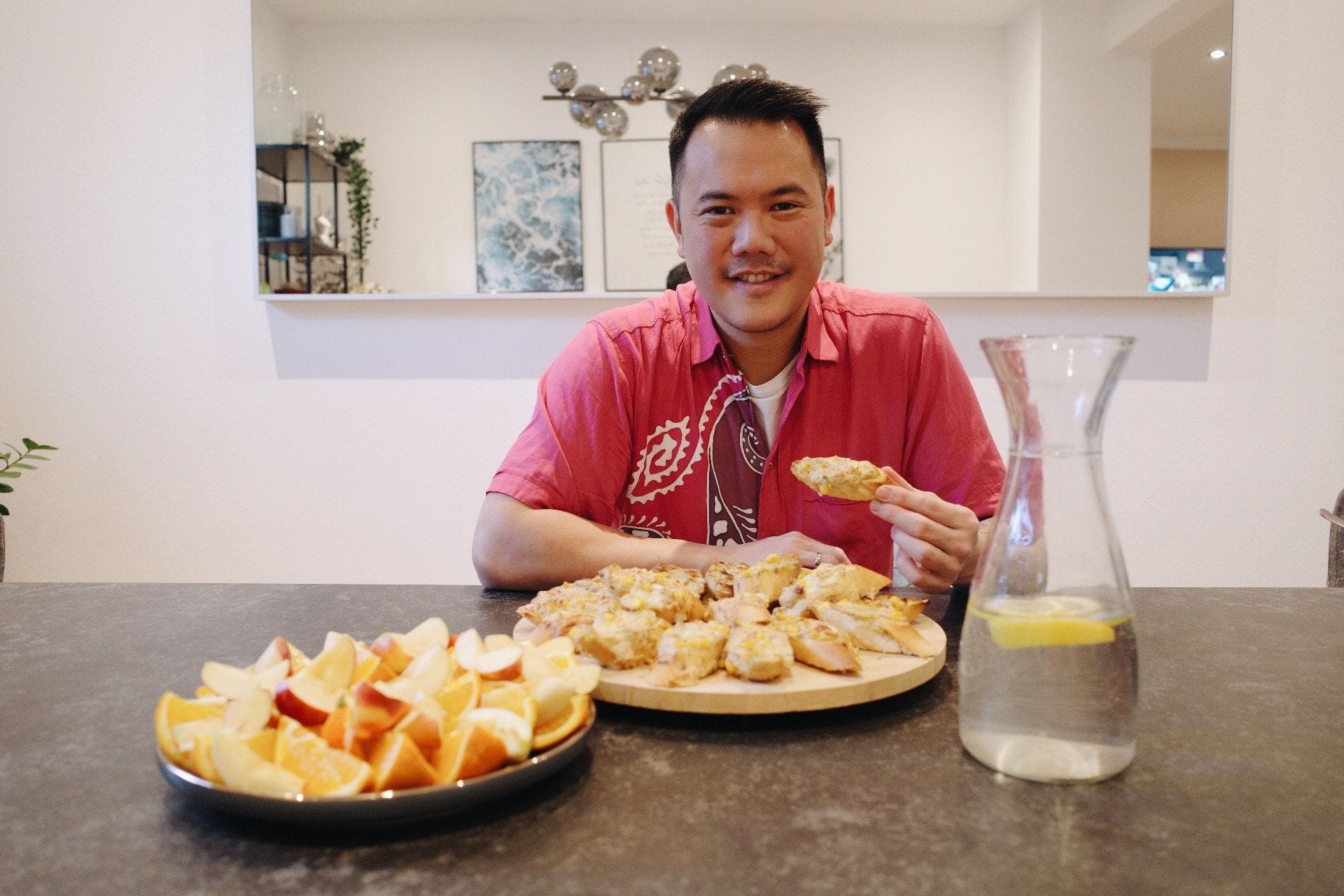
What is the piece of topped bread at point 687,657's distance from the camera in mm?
863

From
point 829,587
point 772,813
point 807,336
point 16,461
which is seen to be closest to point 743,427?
point 807,336

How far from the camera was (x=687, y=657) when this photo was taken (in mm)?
870

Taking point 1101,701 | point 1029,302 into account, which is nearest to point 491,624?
point 1101,701

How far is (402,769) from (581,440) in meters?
1.21

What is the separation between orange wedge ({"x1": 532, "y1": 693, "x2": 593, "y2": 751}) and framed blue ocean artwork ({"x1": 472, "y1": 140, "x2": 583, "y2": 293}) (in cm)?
253

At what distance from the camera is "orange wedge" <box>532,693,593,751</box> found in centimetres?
71

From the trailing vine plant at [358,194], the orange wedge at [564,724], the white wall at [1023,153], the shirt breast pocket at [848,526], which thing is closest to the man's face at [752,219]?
the shirt breast pocket at [848,526]

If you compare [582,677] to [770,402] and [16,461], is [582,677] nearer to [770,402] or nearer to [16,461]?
[770,402]

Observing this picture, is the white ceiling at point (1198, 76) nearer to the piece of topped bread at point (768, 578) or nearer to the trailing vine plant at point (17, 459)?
the piece of topped bread at point (768, 578)

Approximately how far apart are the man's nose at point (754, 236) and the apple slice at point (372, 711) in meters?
1.25

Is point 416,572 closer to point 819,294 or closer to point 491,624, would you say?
point 819,294

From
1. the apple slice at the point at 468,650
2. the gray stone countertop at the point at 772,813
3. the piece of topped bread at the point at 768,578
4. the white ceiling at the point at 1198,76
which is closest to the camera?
the gray stone countertop at the point at 772,813

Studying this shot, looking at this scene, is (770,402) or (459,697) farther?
(770,402)

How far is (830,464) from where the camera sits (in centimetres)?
128
